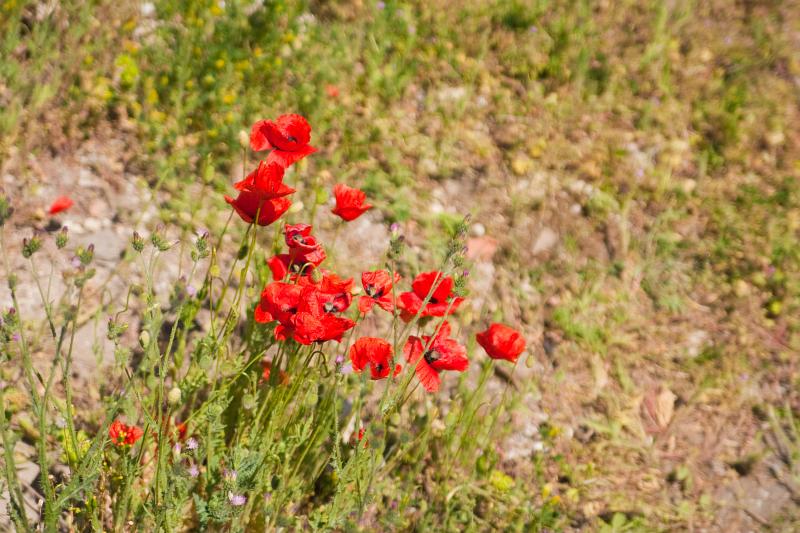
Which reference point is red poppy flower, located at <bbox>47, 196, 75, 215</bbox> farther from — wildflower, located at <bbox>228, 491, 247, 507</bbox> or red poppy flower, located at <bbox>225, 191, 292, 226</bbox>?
wildflower, located at <bbox>228, 491, 247, 507</bbox>

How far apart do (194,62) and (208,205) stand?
2.53 feet

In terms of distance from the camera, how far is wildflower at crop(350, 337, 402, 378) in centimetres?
174

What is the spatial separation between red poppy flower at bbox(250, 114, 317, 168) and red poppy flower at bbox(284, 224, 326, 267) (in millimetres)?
207

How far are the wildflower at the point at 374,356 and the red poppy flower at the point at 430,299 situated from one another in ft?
0.43

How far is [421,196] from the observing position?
11.7 feet

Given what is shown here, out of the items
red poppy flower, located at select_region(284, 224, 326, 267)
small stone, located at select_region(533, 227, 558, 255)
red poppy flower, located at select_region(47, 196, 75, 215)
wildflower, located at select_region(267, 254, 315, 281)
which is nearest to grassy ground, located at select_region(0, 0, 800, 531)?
small stone, located at select_region(533, 227, 558, 255)

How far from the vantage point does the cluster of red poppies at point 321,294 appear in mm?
1662

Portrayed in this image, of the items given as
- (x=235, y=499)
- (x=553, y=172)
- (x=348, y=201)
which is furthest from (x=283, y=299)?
(x=553, y=172)

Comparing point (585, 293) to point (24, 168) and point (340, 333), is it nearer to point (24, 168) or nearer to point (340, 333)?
point (340, 333)

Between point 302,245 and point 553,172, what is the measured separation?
95.1 inches

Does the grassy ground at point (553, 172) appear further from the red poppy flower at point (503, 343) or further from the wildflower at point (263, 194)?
the wildflower at point (263, 194)

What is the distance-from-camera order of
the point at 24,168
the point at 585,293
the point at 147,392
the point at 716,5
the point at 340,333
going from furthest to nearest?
the point at 716,5
the point at 585,293
the point at 24,168
the point at 147,392
the point at 340,333

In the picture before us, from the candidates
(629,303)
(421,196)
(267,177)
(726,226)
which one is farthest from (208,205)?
(726,226)

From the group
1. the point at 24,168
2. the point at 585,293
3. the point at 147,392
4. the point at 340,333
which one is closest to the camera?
the point at 340,333
